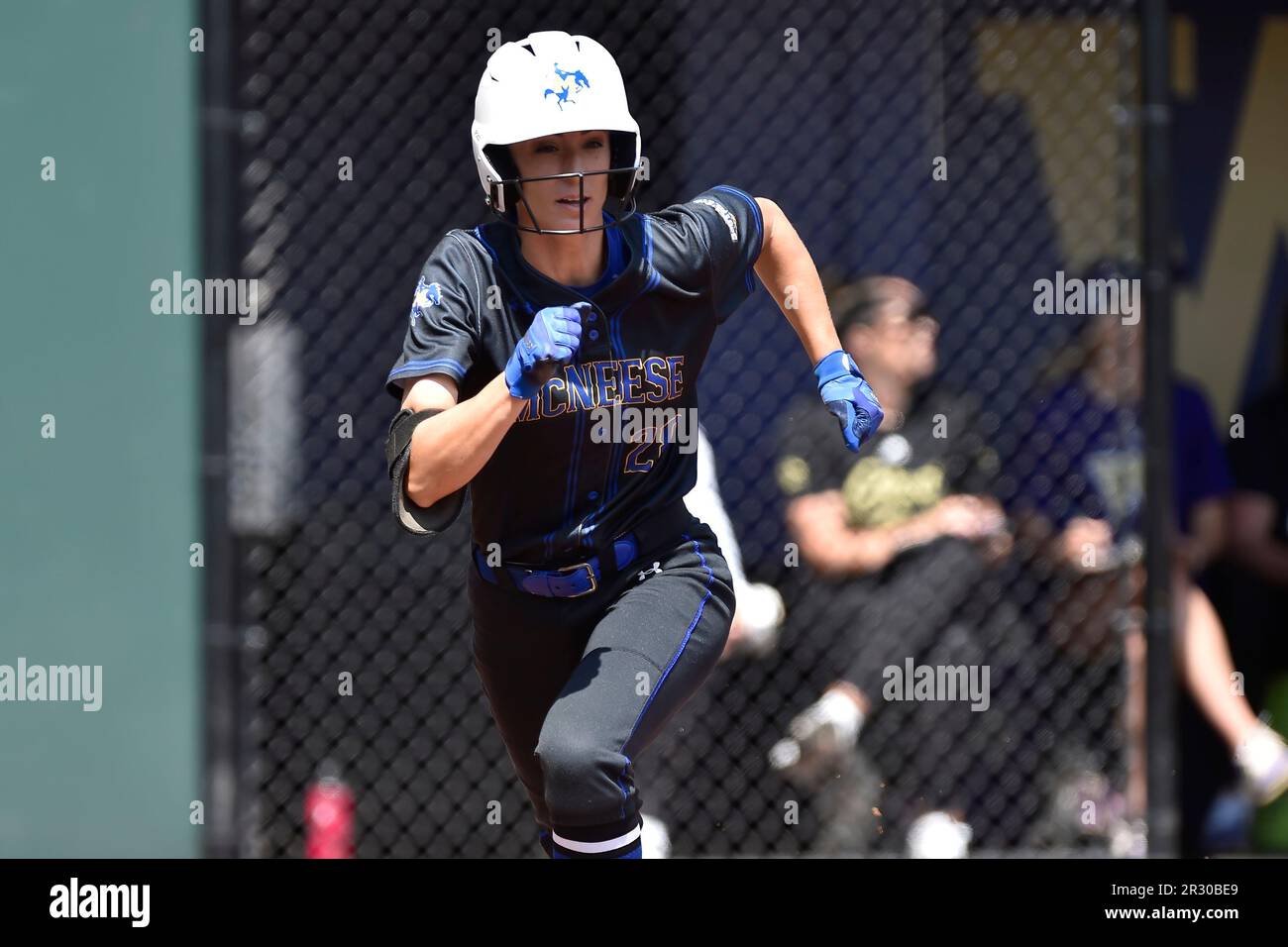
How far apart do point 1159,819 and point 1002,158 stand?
1765 millimetres

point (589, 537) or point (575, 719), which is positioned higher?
point (589, 537)

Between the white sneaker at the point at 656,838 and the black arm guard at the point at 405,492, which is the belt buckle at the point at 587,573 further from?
the white sneaker at the point at 656,838

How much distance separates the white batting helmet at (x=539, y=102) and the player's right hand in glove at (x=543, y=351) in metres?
0.35

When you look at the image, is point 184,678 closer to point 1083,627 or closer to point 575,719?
point 575,719

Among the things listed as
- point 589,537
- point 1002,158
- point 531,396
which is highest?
point 1002,158

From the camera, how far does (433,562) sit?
4.31m

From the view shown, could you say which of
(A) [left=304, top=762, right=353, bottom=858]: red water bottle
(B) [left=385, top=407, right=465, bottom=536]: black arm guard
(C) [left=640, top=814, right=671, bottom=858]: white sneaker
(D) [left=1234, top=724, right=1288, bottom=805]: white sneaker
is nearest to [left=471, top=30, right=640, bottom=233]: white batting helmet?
(B) [left=385, top=407, right=465, bottom=536]: black arm guard

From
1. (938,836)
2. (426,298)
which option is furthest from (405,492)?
(938,836)

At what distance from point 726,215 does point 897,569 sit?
120cm

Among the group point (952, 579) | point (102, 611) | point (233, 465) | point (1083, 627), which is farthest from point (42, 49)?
point (1083, 627)

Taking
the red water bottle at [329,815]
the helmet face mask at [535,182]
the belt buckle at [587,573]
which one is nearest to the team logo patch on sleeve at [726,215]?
the helmet face mask at [535,182]

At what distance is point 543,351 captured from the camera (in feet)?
8.72

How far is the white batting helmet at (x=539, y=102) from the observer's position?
2963 mm

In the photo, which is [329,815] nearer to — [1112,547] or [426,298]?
[426,298]
